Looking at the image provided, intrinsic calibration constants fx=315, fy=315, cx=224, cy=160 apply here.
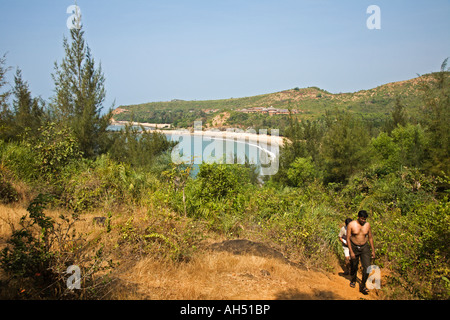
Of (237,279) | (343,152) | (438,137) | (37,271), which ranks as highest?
(438,137)

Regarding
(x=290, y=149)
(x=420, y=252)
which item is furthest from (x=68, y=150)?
(x=290, y=149)

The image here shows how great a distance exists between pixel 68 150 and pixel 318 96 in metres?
117

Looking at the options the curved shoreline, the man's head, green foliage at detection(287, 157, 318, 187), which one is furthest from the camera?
the curved shoreline

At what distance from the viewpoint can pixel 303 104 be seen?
4262 inches

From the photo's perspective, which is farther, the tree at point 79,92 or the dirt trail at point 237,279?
the tree at point 79,92

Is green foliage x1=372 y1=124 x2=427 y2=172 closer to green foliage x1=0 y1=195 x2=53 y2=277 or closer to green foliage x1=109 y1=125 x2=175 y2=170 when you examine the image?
green foliage x1=109 y1=125 x2=175 y2=170

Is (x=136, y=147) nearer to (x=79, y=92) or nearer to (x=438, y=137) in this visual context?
(x=79, y=92)

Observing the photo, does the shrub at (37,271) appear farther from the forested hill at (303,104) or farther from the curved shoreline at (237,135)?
the curved shoreline at (237,135)

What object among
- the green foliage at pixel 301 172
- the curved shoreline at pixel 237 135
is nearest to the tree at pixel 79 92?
the green foliage at pixel 301 172

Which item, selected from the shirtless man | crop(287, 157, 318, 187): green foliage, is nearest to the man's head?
the shirtless man

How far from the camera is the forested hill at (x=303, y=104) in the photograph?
259ft

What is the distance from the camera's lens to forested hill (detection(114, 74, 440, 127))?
78938 millimetres

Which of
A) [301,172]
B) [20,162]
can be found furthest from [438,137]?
[20,162]
